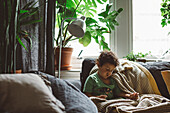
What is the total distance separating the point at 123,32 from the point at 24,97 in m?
2.07

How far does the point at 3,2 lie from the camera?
1.58m

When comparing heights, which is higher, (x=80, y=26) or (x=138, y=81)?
(x=80, y=26)

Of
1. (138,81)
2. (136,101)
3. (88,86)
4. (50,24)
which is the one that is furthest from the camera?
(50,24)

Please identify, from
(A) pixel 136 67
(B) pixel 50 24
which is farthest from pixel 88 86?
(B) pixel 50 24

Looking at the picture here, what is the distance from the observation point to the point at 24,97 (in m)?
1.00

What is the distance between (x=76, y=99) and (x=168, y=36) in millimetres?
2211

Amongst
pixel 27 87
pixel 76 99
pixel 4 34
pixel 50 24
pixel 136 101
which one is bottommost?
→ pixel 136 101

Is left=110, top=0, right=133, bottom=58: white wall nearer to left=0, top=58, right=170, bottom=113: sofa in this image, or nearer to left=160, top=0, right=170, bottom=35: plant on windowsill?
left=160, top=0, right=170, bottom=35: plant on windowsill

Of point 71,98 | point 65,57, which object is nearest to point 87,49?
point 65,57

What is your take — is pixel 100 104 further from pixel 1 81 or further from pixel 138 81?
pixel 1 81

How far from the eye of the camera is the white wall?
2.80 m

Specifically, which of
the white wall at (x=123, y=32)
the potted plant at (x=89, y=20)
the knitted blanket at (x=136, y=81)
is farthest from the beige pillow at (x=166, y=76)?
the white wall at (x=123, y=32)

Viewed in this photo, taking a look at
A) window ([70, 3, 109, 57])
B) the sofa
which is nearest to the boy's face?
the sofa

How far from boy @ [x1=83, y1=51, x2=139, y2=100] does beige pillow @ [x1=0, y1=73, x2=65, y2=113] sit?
698 mm
